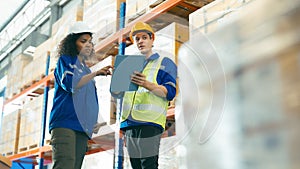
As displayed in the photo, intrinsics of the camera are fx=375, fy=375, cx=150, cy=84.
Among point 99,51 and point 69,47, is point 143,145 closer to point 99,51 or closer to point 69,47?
point 69,47

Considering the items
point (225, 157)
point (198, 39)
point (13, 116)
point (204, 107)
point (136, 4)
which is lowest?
point (225, 157)

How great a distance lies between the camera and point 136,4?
3332mm

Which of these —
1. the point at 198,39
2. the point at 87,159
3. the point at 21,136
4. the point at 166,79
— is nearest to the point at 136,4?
the point at 87,159

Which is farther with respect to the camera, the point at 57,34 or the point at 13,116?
the point at 13,116

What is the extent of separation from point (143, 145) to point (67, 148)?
34 centimetres

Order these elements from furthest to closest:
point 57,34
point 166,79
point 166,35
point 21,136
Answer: point 21,136, point 57,34, point 166,35, point 166,79

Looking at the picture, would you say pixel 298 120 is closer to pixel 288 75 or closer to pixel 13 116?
pixel 288 75

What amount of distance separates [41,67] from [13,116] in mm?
1003

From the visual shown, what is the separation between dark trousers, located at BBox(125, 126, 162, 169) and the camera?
159 cm

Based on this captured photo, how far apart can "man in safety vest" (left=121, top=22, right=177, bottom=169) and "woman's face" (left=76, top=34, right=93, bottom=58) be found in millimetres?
284

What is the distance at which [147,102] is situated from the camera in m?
1.61

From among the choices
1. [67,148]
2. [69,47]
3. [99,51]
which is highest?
[99,51]

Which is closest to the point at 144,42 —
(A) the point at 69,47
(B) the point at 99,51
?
(A) the point at 69,47

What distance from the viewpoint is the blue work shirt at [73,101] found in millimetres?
1721
